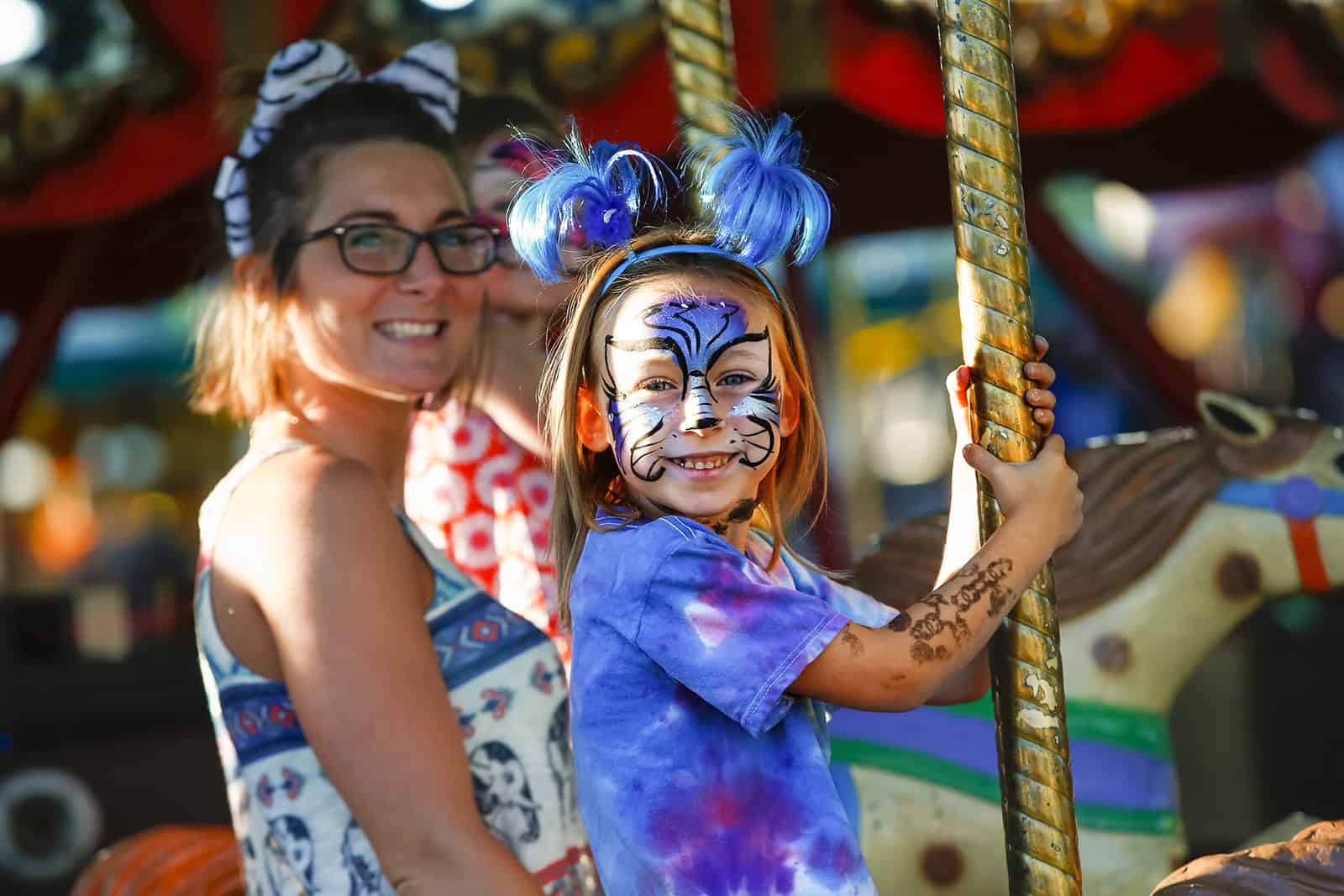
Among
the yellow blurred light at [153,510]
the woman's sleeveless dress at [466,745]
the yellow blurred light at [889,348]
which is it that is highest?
the yellow blurred light at [889,348]

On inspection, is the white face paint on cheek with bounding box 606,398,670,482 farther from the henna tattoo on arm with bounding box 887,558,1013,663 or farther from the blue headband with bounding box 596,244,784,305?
the henna tattoo on arm with bounding box 887,558,1013,663

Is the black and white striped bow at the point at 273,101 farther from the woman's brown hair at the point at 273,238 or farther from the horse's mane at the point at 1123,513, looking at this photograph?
the horse's mane at the point at 1123,513

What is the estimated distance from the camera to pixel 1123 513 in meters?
2.26

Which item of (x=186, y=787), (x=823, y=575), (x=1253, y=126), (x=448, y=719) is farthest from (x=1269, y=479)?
(x=186, y=787)

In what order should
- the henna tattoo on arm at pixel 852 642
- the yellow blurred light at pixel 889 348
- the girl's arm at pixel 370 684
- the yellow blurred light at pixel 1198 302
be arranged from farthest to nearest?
the yellow blurred light at pixel 889 348
the yellow blurred light at pixel 1198 302
the girl's arm at pixel 370 684
the henna tattoo on arm at pixel 852 642

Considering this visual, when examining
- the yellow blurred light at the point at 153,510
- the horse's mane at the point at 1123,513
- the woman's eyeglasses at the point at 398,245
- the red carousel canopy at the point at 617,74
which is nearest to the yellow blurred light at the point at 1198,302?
the red carousel canopy at the point at 617,74

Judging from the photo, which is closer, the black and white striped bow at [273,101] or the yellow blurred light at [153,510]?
the black and white striped bow at [273,101]

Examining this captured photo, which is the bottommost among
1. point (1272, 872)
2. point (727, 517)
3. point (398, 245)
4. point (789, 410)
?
point (1272, 872)

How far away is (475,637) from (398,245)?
0.51m

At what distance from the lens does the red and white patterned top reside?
2.33 m

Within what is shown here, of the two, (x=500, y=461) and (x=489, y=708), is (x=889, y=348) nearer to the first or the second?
(x=500, y=461)

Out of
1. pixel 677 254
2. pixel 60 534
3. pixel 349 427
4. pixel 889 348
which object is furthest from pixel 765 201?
pixel 889 348

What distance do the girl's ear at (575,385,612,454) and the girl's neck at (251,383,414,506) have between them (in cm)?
41

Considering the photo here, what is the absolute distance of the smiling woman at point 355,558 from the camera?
1.56m
